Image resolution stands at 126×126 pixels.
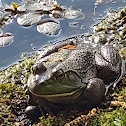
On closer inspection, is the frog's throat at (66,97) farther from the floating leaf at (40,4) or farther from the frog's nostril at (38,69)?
the floating leaf at (40,4)

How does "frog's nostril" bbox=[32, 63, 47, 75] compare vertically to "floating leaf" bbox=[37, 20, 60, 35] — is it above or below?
above

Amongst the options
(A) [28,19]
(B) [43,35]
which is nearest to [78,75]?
(B) [43,35]

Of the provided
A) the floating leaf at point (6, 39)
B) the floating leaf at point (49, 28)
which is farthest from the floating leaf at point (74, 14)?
the floating leaf at point (6, 39)

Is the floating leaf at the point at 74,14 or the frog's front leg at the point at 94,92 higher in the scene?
the floating leaf at the point at 74,14

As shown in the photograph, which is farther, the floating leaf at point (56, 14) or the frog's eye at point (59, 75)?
the floating leaf at point (56, 14)

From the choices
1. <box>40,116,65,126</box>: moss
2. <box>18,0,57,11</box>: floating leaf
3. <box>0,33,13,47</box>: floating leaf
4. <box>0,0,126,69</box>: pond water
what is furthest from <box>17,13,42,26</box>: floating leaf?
<box>40,116,65,126</box>: moss

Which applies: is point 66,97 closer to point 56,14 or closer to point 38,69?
point 38,69

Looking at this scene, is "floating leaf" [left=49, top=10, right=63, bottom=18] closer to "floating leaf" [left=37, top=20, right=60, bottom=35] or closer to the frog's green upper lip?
"floating leaf" [left=37, top=20, right=60, bottom=35]

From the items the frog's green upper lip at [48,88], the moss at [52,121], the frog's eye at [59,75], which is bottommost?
the moss at [52,121]
